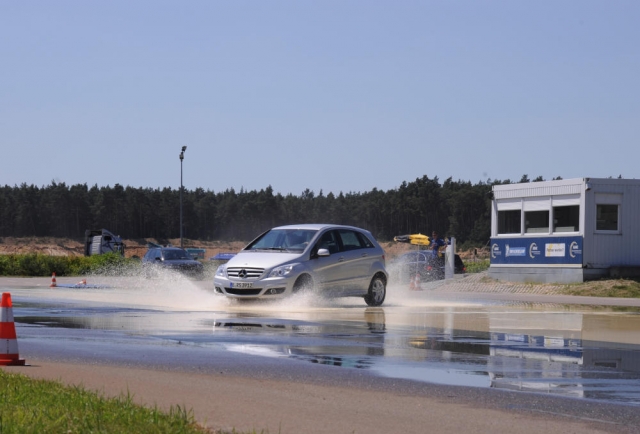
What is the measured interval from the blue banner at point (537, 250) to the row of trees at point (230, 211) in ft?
332

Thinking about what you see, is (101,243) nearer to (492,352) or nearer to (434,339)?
(434,339)

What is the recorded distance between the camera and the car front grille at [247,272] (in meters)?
20.6

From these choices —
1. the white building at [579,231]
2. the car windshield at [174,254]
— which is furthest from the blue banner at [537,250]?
the car windshield at [174,254]

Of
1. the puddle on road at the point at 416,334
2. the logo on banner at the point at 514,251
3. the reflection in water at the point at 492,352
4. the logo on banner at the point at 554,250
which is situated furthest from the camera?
the logo on banner at the point at 514,251

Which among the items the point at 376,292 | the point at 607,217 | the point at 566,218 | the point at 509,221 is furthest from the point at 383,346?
the point at 509,221

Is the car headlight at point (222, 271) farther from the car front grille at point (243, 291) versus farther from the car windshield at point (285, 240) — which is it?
the car windshield at point (285, 240)

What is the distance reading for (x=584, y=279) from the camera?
3272 centimetres

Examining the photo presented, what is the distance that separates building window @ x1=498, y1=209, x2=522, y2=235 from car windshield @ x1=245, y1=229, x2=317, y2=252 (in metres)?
15.8

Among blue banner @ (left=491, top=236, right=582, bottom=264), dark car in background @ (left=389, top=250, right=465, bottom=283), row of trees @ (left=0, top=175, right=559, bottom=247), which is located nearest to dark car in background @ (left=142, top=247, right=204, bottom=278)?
dark car in background @ (left=389, top=250, right=465, bottom=283)

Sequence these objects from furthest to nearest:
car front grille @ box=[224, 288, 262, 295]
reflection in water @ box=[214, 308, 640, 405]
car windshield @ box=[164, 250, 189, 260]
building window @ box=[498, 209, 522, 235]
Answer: car windshield @ box=[164, 250, 189, 260] → building window @ box=[498, 209, 522, 235] → car front grille @ box=[224, 288, 262, 295] → reflection in water @ box=[214, 308, 640, 405]

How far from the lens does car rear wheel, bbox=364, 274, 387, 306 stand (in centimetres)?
2288

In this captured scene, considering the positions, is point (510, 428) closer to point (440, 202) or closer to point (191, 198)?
point (440, 202)

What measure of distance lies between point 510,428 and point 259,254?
14496 millimetres

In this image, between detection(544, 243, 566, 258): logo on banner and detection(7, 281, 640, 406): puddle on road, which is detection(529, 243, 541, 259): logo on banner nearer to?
detection(544, 243, 566, 258): logo on banner
